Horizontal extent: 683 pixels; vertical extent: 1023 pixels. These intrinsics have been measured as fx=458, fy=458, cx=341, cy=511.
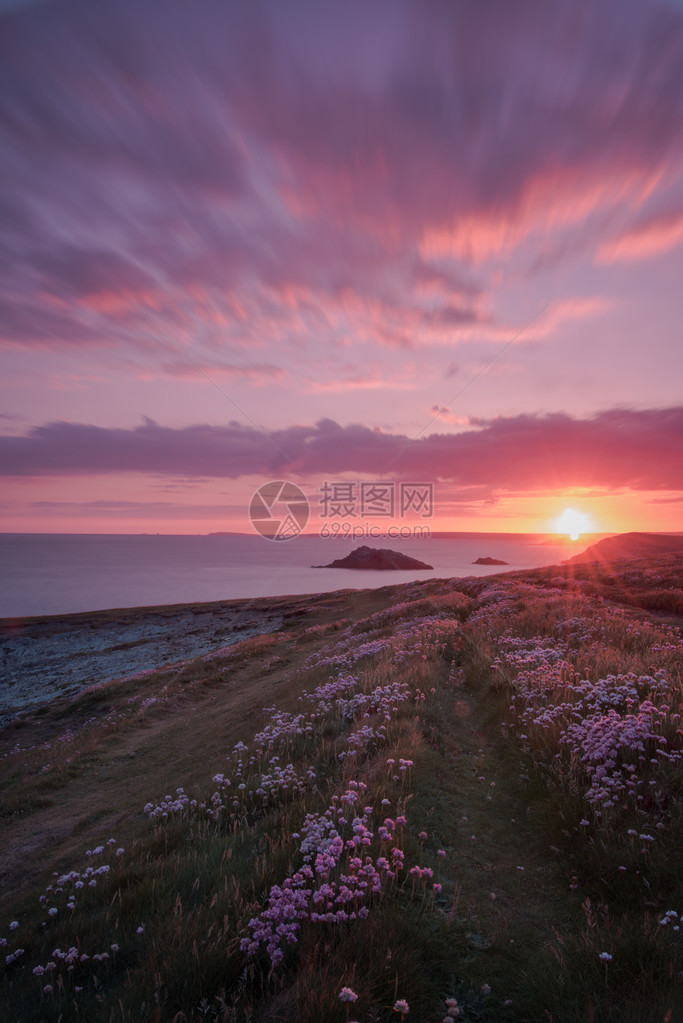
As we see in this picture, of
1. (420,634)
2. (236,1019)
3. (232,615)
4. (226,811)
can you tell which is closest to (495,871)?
(236,1019)

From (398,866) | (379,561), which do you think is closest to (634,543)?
(398,866)

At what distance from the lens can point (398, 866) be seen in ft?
15.2

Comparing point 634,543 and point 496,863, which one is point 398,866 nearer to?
point 496,863

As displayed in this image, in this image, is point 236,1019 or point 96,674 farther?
point 96,674

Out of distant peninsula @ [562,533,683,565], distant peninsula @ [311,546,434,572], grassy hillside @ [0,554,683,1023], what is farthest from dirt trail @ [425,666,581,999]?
distant peninsula @ [311,546,434,572]

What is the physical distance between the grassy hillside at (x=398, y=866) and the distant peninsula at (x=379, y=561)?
137132 millimetres

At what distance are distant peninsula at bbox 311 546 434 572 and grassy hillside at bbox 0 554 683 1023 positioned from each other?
137132mm

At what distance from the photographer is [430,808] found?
6449 millimetres

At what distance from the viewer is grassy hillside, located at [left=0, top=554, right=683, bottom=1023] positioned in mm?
3596

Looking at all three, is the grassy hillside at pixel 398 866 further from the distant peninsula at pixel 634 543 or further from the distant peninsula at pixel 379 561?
the distant peninsula at pixel 379 561

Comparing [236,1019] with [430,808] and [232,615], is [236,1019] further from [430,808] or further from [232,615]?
[232,615]

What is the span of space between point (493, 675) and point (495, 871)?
18.8ft

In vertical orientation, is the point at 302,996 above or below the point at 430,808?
above

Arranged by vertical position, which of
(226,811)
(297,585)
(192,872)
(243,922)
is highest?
(243,922)
